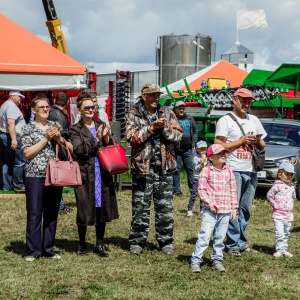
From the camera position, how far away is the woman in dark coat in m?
7.85

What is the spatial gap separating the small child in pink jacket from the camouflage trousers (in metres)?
1.23

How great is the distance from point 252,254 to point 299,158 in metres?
5.68

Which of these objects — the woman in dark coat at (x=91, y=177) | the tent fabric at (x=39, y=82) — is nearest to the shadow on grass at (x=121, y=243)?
the woman in dark coat at (x=91, y=177)

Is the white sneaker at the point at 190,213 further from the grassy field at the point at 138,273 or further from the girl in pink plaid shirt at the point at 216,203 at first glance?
the girl in pink plaid shirt at the point at 216,203

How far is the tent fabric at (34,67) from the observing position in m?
11.8

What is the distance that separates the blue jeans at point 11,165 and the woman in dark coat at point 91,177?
16.2 feet

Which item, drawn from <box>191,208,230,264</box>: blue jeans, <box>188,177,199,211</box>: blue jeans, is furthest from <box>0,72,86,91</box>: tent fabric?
<box>191,208,230,264</box>: blue jeans

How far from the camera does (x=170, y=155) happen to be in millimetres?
8148

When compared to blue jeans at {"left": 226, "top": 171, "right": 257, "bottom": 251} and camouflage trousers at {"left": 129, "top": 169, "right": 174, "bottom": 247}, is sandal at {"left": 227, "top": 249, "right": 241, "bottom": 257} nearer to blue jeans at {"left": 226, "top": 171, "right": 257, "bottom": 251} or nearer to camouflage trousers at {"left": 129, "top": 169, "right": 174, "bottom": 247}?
blue jeans at {"left": 226, "top": 171, "right": 257, "bottom": 251}

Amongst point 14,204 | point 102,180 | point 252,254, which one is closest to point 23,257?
point 102,180

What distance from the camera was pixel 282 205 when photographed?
27.3 feet

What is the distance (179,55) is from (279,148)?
27.5m

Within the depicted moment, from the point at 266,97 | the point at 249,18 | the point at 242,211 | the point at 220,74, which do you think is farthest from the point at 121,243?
the point at 249,18

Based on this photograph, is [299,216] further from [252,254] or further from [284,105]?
[284,105]
